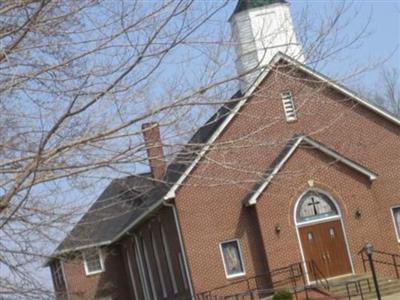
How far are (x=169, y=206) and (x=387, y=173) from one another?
8474 millimetres

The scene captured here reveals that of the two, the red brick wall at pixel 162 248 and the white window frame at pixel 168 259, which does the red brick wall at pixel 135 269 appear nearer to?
the red brick wall at pixel 162 248

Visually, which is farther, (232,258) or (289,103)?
(232,258)

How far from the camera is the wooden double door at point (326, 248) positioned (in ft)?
119

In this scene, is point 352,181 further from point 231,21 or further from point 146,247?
point 231,21

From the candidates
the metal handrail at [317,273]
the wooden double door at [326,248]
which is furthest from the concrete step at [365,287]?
the wooden double door at [326,248]

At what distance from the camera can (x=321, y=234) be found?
3662cm

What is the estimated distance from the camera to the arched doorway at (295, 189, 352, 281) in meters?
36.2

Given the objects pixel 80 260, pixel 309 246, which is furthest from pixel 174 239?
pixel 80 260

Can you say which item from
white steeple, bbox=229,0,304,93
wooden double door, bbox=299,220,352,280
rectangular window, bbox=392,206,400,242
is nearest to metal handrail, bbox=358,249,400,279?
wooden double door, bbox=299,220,352,280

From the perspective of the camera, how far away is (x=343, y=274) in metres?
35.9

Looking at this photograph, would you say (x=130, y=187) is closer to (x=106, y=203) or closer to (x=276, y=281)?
(x=106, y=203)

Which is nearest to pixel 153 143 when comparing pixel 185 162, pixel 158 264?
pixel 185 162

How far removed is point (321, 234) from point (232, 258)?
338 cm

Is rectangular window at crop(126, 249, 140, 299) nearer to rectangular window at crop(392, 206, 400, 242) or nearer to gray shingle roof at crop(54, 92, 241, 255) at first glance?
rectangular window at crop(392, 206, 400, 242)
